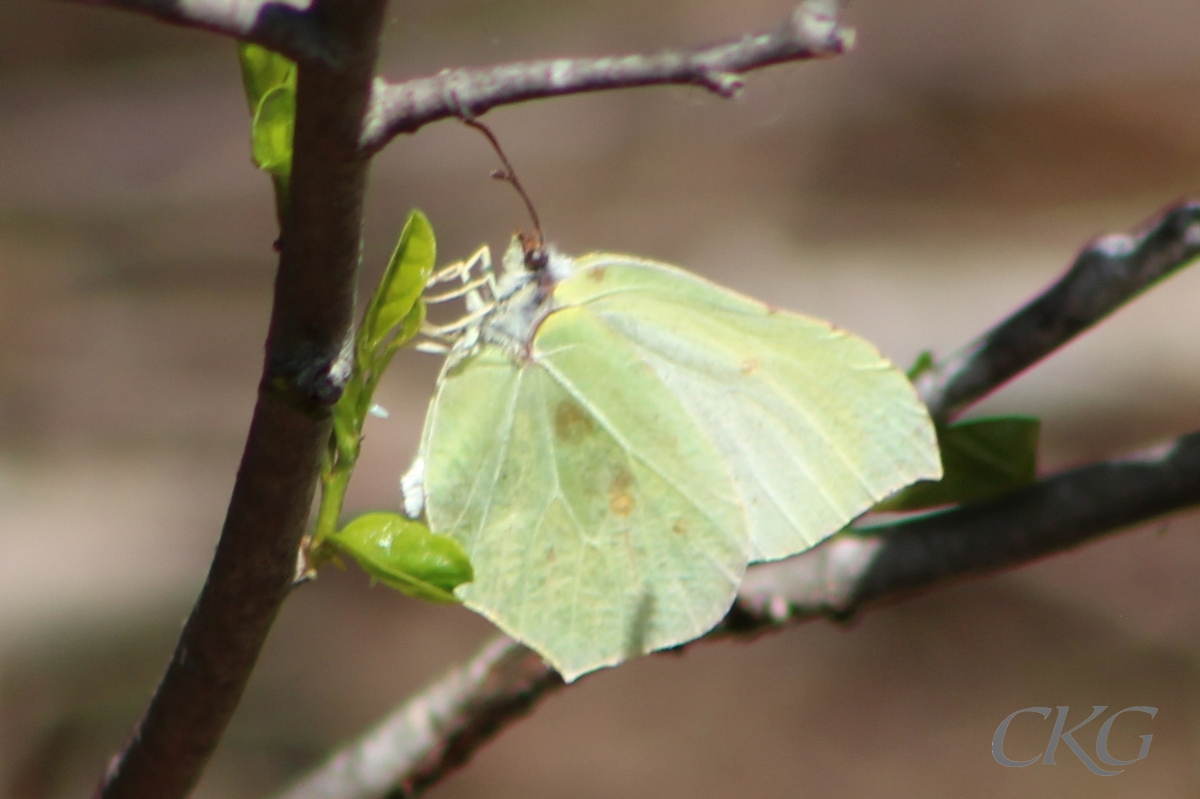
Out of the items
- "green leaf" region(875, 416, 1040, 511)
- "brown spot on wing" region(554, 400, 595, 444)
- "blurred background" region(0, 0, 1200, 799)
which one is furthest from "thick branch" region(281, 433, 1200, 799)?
"blurred background" region(0, 0, 1200, 799)

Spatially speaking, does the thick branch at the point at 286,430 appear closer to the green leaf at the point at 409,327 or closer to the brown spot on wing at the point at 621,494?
the green leaf at the point at 409,327

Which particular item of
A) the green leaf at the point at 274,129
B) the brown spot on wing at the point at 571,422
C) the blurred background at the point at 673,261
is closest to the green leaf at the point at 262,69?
the green leaf at the point at 274,129

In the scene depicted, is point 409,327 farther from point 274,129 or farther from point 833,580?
point 833,580

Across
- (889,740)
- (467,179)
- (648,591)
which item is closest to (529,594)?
(648,591)

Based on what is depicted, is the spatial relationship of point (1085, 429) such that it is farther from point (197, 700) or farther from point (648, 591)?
point (197, 700)

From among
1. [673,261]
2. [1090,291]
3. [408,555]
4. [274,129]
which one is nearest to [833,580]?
[1090,291]

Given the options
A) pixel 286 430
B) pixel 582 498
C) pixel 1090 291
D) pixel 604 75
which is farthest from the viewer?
pixel 582 498
